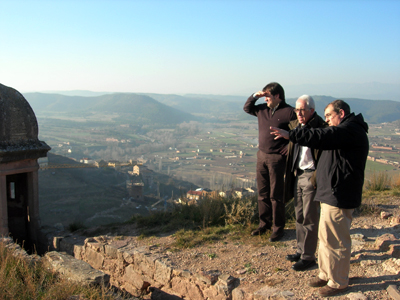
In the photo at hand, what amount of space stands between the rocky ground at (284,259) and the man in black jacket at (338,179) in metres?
0.28

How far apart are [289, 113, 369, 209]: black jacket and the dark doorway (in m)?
5.64

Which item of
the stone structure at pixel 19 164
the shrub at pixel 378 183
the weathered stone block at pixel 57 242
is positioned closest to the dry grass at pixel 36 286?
the stone structure at pixel 19 164

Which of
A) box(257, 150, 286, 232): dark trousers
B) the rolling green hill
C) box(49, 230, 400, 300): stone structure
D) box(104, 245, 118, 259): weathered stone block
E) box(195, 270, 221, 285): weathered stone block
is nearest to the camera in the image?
box(49, 230, 400, 300): stone structure

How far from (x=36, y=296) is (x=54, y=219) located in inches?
731

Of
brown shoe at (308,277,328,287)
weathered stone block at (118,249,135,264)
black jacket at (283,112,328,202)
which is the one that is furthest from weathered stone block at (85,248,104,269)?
brown shoe at (308,277,328,287)

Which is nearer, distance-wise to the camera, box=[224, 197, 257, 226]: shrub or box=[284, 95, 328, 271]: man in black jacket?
box=[284, 95, 328, 271]: man in black jacket

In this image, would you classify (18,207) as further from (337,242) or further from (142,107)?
(142,107)

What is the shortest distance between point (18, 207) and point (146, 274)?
3727mm

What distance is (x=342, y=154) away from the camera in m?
2.72

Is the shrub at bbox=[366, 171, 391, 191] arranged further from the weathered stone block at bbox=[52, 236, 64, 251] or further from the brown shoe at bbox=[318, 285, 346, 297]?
the weathered stone block at bbox=[52, 236, 64, 251]

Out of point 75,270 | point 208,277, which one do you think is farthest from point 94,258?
point 208,277

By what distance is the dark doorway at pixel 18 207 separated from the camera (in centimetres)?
609

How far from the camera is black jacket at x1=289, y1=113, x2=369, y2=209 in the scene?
8.55ft

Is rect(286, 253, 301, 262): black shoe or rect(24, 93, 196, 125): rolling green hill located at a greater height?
rect(24, 93, 196, 125): rolling green hill
